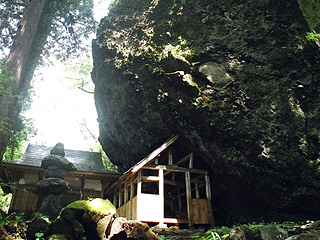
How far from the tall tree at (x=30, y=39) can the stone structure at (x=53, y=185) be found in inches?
76.9

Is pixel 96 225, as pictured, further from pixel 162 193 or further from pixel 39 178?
pixel 39 178

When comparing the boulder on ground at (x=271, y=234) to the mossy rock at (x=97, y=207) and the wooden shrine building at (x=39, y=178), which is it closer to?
the mossy rock at (x=97, y=207)

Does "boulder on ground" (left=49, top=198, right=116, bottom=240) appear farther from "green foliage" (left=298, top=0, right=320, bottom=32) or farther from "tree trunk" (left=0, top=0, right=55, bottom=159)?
"green foliage" (left=298, top=0, right=320, bottom=32)

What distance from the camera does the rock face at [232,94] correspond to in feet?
28.4

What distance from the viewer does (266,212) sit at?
931 centimetres

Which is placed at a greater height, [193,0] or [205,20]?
[193,0]

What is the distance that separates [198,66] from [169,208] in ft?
26.2

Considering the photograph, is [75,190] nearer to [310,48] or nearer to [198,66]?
[198,66]

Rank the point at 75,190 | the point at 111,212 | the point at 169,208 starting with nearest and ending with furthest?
the point at 111,212
the point at 75,190
the point at 169,208

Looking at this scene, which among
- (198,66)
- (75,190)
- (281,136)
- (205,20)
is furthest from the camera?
(75,190)

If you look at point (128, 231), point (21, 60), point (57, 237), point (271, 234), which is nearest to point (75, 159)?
point (21, 60)

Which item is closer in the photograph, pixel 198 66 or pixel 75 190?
pixel 198 66

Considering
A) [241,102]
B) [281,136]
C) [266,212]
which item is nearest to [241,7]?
[241,102]

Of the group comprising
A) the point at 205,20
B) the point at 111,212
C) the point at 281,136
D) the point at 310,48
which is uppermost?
the point at 205,20
